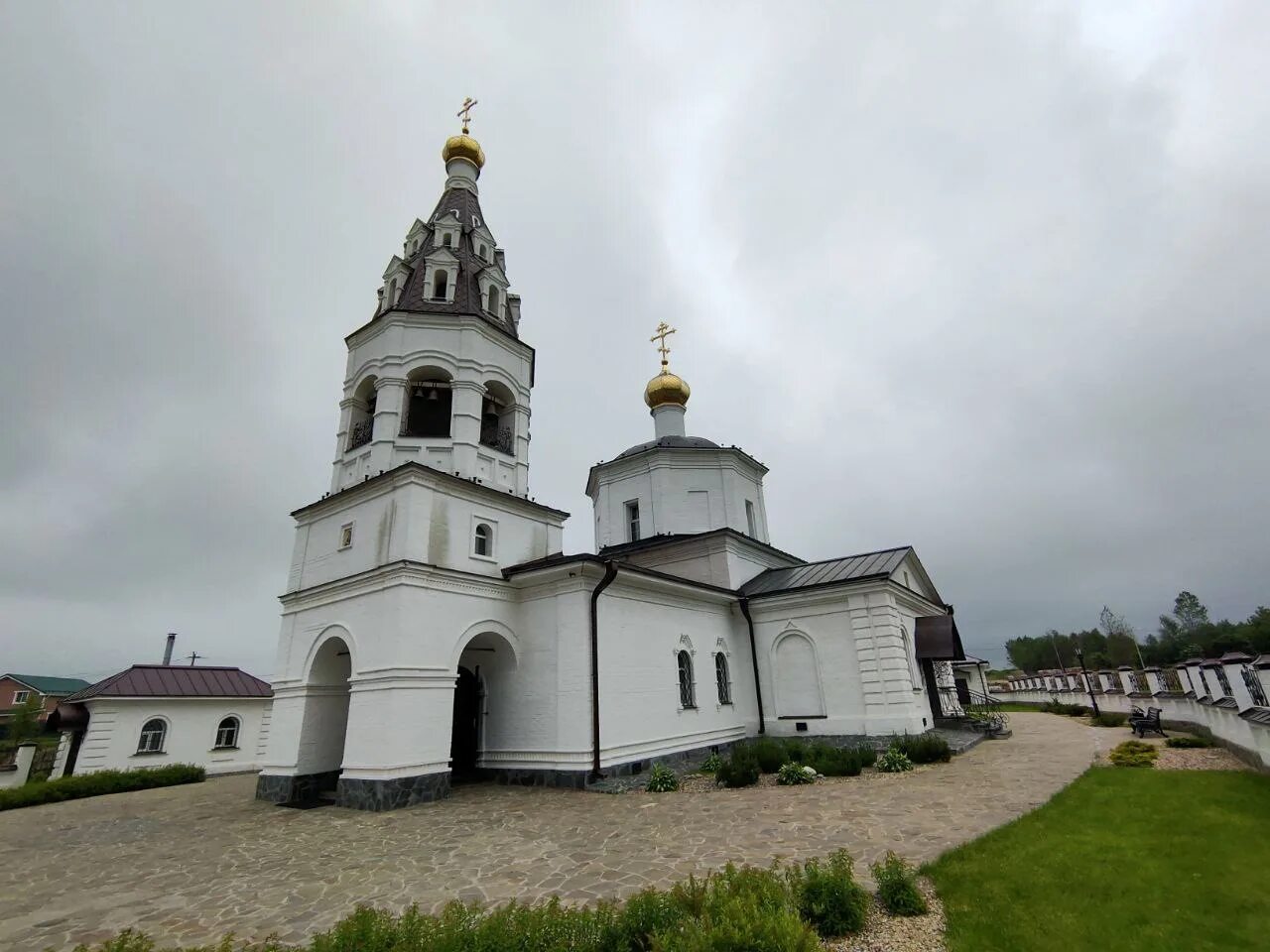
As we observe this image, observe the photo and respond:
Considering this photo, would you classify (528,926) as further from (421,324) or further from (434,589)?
(421,324)

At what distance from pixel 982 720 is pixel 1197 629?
91.9 metres

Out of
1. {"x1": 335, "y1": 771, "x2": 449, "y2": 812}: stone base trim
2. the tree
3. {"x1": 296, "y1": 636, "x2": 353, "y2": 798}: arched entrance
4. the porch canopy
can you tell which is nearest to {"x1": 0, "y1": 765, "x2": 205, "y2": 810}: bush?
{"x1": 296, "y1": 636, "x2": 353, "y2": 798}: arched entrance

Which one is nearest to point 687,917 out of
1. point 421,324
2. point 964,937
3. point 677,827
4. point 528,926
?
point 528,926

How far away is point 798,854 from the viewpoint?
6.82m

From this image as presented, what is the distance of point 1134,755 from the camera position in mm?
12352

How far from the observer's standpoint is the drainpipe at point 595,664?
12.2 metres

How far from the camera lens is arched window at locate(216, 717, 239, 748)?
21.1 m

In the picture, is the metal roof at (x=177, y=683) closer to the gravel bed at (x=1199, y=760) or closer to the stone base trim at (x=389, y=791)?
the stone base trim at (x=389, y=791)

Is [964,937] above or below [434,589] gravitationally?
below

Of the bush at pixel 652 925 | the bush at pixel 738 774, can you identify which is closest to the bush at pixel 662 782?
the bush at pixel 738 774

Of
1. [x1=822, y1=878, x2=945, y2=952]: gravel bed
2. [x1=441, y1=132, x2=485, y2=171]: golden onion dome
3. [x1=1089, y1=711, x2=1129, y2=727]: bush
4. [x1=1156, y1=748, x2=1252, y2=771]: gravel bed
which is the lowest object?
[x1=822, y1=878, x2=945, y2=952]: gravel bed

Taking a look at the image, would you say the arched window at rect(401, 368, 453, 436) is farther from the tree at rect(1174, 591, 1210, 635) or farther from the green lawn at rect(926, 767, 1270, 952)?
the tree at rect(1174, 591, 1210, 635)

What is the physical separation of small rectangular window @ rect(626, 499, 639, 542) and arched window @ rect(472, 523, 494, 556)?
8.82 meters

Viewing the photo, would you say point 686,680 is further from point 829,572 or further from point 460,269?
point 460,269
